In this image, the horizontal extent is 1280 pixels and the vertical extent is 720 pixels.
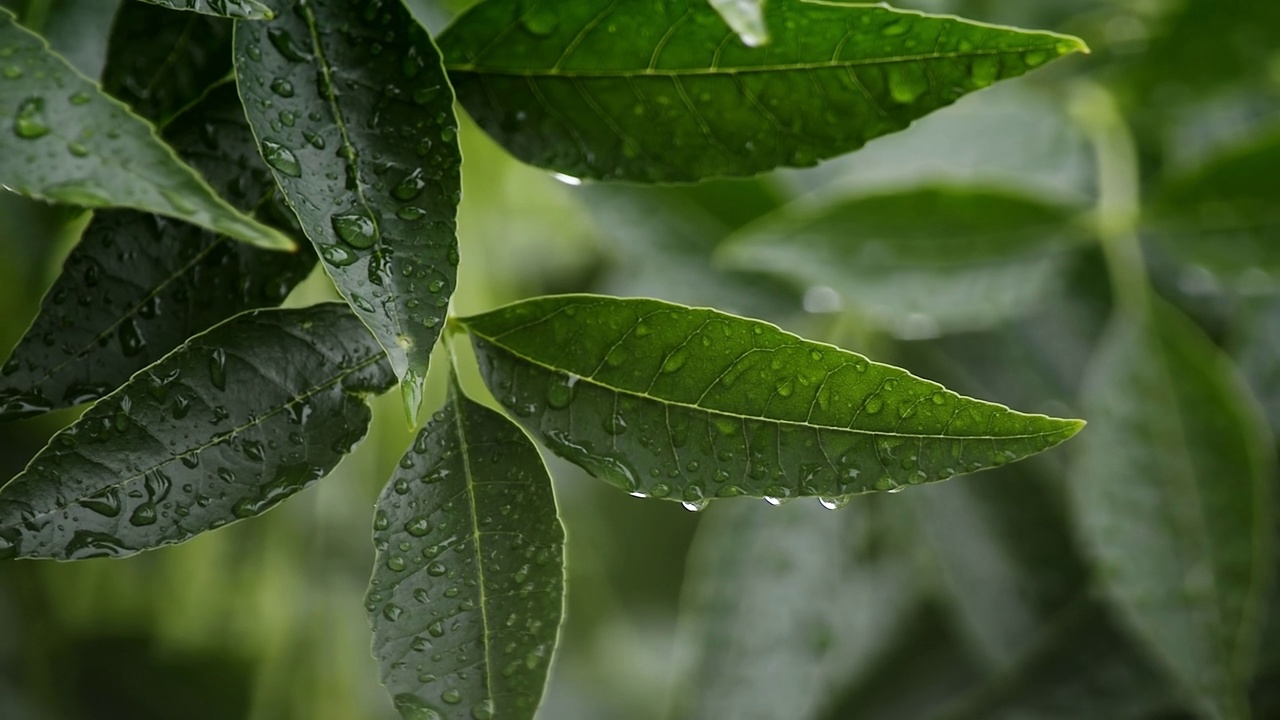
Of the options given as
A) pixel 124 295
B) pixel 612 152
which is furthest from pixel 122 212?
pixel 612 152

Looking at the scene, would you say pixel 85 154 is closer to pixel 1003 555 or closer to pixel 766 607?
pixel 766 607

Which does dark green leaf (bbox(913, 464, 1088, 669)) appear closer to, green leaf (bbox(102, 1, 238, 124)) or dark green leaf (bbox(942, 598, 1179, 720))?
dark green leaf (bbox(942, 598, 1179, 720))

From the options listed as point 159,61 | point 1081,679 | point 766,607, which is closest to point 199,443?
point 159,61

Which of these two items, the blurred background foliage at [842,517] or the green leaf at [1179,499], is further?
the blurred background foliage at [842,517]

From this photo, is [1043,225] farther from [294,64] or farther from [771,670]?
[294,64]

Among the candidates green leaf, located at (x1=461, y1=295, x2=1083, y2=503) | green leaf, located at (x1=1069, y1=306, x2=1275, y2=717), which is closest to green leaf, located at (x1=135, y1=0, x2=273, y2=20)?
green leaf, located at (x1=461, y1=295, x2=1083, y2=503)

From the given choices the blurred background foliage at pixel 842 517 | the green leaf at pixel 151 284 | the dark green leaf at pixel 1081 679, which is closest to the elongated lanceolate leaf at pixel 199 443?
the green leaf at pixel 151 284

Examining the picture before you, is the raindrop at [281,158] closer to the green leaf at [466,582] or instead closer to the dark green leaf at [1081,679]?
the green leaf at [466,582]
